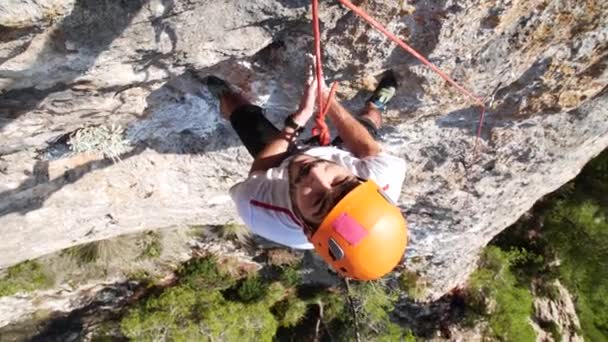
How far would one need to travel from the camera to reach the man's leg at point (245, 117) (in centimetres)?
279

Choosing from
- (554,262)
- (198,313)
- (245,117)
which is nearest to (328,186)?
(245,117)

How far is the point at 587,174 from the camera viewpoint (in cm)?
704

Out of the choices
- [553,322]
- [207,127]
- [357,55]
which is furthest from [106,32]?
[553,322]

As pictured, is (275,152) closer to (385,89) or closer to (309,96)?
(309,96)

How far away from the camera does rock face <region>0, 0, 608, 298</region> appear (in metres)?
2.02

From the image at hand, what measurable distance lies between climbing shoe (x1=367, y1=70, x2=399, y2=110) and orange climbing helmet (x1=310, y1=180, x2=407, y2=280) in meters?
0.72

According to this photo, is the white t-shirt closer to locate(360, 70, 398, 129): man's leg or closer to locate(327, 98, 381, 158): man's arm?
locate(327, 98, 381, 158): man's arm

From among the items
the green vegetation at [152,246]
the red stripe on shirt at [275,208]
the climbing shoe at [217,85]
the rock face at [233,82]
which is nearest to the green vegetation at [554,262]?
the rock face at [233,82]

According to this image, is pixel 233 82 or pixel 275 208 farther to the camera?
pixel 233 82

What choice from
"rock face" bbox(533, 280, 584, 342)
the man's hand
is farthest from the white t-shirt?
"rock face" bbox(533, 280, 584, 342)

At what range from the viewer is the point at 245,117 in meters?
2.83

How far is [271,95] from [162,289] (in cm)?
407

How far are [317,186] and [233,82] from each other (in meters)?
0.88

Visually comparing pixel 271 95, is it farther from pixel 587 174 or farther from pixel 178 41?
pixel 587 174
